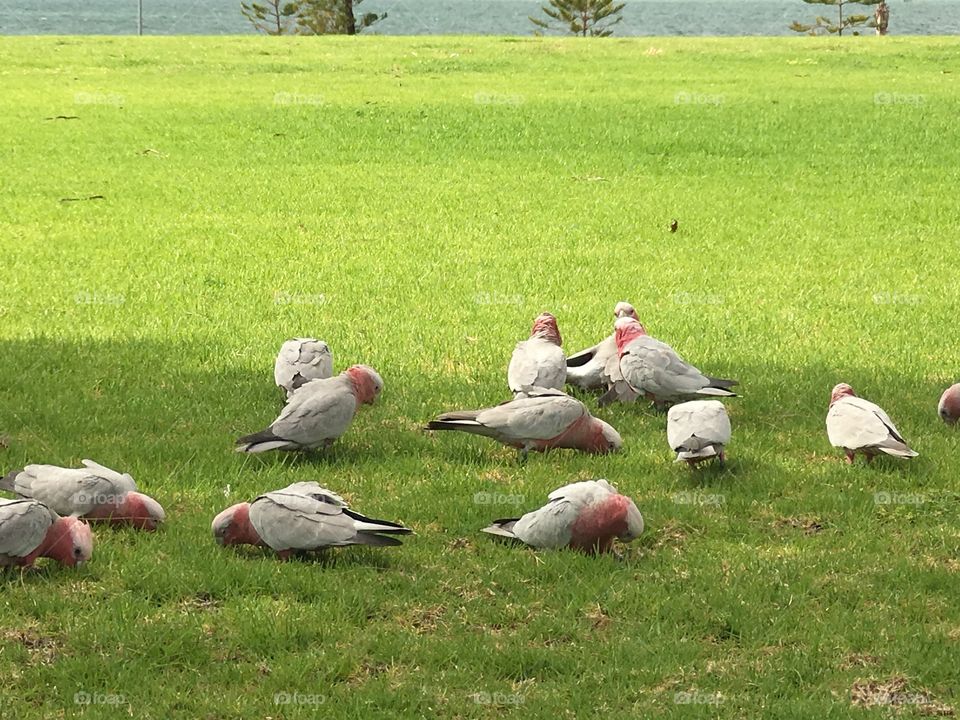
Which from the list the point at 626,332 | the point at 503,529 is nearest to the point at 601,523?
the point at 503,529

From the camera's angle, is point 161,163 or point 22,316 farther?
point 161,163

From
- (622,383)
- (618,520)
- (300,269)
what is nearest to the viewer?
(618,520)

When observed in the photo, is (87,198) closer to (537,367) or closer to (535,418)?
(537,367)

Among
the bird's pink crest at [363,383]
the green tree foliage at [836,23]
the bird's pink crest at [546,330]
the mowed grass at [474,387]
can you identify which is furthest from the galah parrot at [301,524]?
the green tree foliage at [836,23]

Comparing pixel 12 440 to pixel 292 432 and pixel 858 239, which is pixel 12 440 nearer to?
pixel 292 432

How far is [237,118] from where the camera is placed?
2245 centimetres

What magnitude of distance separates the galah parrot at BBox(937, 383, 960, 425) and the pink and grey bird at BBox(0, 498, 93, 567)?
16.6ft

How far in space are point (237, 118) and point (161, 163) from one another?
398cm

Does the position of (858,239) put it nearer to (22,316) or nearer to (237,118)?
(22,316)

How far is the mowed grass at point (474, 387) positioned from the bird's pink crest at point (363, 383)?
28 centimetres

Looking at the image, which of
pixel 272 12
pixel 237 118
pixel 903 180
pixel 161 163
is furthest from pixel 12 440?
pixel 272 12

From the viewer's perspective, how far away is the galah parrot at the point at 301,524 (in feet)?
19.3

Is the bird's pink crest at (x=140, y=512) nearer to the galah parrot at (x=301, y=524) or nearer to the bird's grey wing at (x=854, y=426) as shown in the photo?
the galah parrot at (x=301, y=524)

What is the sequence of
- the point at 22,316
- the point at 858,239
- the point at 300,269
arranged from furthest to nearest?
the point at 858,239, the point at 300,269, the point at 22,316
